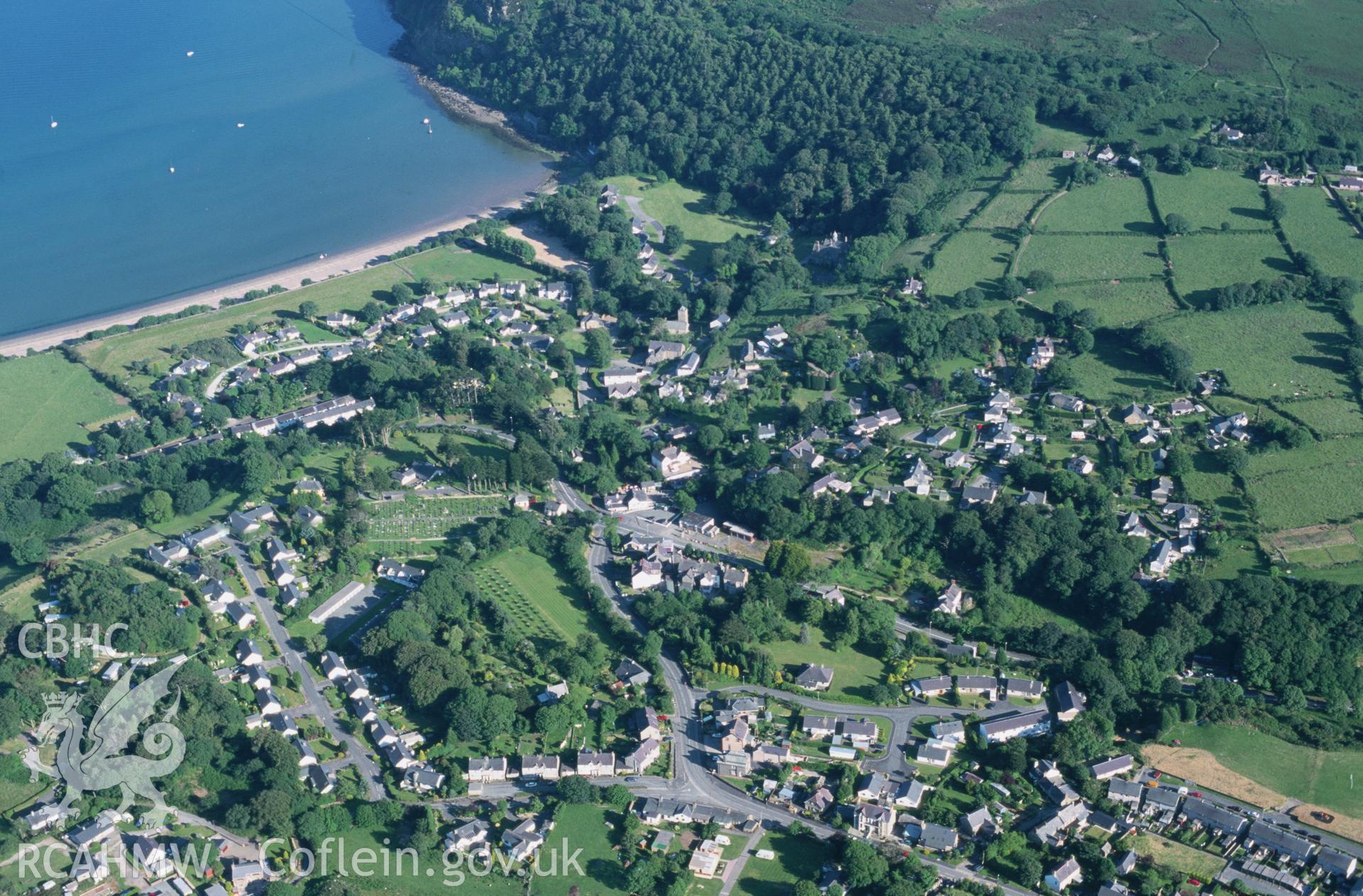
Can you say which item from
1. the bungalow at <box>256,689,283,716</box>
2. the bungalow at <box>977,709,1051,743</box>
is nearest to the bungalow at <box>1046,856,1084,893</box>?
the bungalow at <box>977,709,1051,743</box>

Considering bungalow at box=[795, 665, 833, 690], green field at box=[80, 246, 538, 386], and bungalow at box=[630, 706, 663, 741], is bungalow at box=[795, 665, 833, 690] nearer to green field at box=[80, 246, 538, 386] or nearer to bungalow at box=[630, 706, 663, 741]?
bungalow at box=[630, 706, 663, 741]

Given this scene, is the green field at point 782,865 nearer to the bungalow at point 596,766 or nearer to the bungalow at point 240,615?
the bungalow at point 596,766

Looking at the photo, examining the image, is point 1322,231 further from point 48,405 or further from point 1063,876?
point 48,405

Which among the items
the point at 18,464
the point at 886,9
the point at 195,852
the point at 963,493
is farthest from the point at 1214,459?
the point at 886,9

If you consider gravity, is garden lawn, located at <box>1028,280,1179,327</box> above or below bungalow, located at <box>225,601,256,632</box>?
above

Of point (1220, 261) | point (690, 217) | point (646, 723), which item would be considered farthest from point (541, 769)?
point (690, 217)
